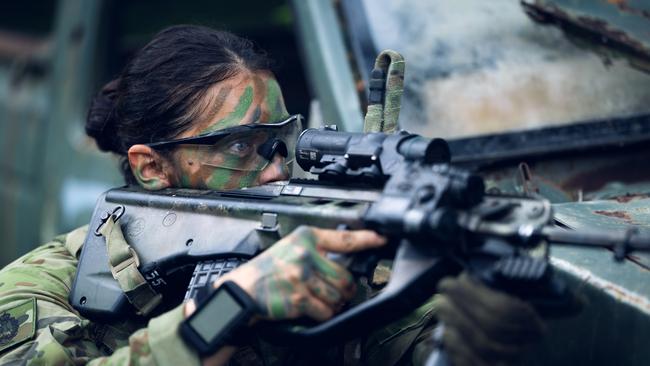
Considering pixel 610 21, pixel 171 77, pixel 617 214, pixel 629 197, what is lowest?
pixel 629 197

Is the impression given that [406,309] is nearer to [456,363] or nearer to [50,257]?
[456,363]

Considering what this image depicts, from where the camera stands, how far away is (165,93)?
2.57m

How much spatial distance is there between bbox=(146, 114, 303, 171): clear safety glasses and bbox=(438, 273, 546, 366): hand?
2.86ft

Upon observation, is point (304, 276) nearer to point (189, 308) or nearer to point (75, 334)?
point (189, 308)

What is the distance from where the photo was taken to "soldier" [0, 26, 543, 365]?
1.98m

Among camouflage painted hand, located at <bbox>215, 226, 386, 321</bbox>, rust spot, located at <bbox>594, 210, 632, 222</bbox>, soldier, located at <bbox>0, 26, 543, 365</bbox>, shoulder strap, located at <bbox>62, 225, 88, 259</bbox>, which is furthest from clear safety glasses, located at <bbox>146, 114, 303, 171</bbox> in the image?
rust spot, located at <bbox>594, 210, 632, 222</bbox>

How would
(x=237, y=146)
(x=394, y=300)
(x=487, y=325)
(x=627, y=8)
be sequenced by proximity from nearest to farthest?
(x=487, y=325) → (x=394, y=300) → (x=237, y=146) → (x=627, y=8)

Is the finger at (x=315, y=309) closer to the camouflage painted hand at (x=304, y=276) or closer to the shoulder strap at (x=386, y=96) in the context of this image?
the camouflage painted hand at (x=304, y=276)

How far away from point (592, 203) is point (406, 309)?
78 cm

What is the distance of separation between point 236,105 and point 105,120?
481 mm

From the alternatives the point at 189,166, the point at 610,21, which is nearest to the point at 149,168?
the point at 189,166

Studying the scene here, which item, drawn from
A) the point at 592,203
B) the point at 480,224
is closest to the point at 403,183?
the point at 480,224

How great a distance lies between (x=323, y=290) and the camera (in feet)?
6.48

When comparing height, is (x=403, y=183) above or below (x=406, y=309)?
above
